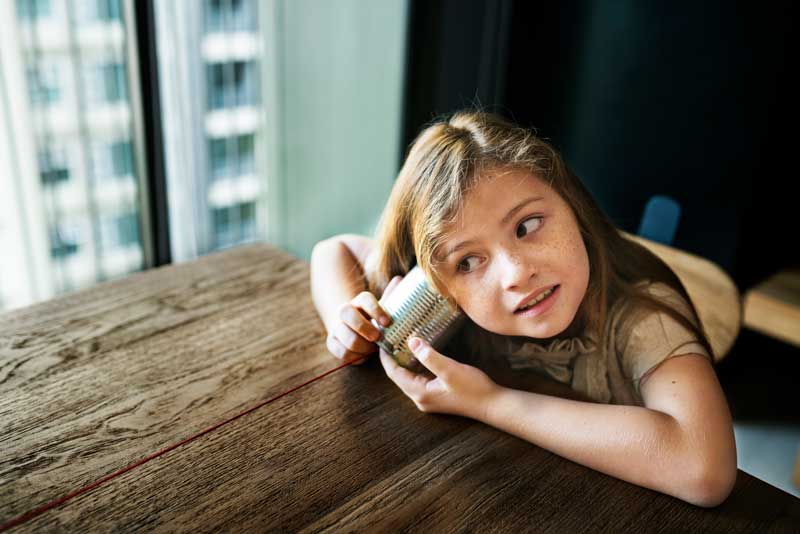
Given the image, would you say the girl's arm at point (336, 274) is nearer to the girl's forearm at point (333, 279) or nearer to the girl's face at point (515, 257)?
the girl's forearm at point (333, 279)

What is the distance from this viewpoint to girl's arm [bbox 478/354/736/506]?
770 mm

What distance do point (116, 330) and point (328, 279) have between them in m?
0.32

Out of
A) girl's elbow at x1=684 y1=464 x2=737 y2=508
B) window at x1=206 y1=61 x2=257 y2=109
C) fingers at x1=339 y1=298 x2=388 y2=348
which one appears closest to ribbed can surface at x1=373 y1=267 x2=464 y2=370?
fingers at x1=339 y1=298 x2=388 y2=348

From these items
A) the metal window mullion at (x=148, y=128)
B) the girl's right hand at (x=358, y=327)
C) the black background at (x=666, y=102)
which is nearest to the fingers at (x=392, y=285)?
the girl's right hand at (x=358, y=327)

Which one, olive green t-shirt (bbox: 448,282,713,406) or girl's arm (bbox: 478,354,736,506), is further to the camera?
olive green t-shirt (bbox: 448,282,713,406)

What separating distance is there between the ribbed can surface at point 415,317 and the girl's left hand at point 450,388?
41mm

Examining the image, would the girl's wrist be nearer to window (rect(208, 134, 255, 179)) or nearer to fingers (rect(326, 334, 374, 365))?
fingers (rect(326, 334, 374, 365))

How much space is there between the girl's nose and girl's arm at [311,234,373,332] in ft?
0.90

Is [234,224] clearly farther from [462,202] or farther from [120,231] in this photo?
[462,202]

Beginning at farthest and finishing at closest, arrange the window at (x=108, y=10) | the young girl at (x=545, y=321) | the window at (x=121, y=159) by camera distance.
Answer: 1. the window at (x=121, y=159)
2. the window at (x=108, y=10)
3. the young girl at (x=545, y=321)

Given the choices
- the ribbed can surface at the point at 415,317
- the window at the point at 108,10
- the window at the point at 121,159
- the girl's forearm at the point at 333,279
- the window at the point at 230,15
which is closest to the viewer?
the ribbed can surface at the point at 415,317

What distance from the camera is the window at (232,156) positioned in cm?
245

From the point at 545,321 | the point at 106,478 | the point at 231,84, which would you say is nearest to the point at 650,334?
the point at 545,321

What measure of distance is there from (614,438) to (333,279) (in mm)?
502
